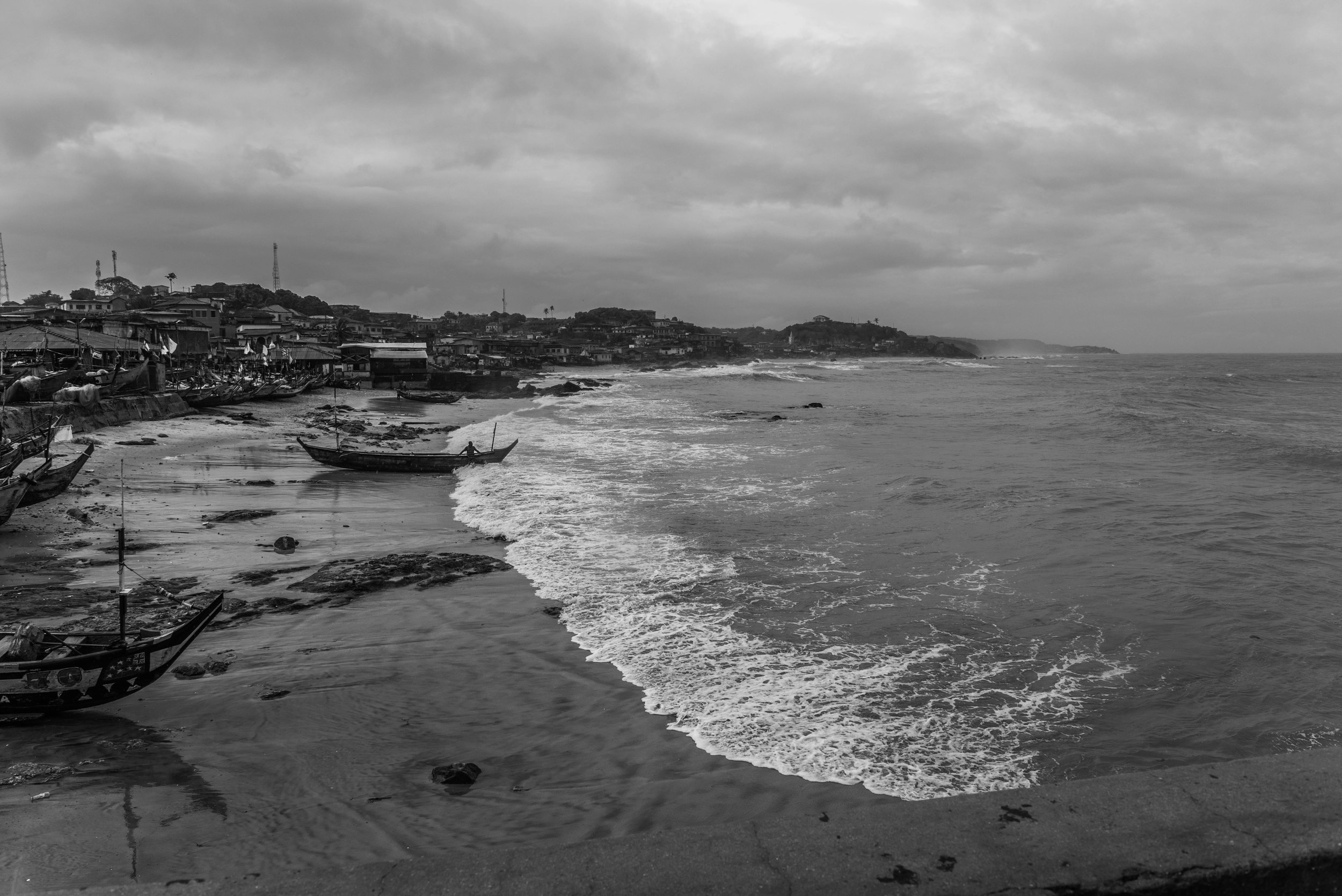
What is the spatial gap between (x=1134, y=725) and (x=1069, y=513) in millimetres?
10465

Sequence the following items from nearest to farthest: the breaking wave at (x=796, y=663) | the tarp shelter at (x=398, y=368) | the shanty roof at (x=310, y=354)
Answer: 1. the breaking wave at (x=796, y=663)
2. the shanty roof at (x=310, y=354)
3. the tarp shelter at (x=398, y=368)

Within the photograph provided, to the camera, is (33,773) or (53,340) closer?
(33,773)

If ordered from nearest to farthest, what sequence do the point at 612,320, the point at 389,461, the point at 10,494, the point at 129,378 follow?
the point at 10,494
the point at 389,461
the point at 129,378
the point at 612,320

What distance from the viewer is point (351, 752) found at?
23.6 ft

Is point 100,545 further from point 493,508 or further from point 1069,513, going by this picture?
point 1069,513

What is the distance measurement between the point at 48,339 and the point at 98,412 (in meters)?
7.98

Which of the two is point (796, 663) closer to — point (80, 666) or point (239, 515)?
point (80, 666)

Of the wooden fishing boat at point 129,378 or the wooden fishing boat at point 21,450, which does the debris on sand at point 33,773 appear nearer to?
the wooden fishing boat at point 21,450

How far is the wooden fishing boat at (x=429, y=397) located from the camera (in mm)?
56062

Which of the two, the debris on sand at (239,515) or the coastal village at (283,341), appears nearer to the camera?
the debris on sand at (239,515)

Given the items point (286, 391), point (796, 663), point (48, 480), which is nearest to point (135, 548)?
point (48, 480)

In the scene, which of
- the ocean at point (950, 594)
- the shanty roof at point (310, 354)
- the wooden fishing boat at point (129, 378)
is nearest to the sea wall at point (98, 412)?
the wooden fishing boat at point (129, 378)

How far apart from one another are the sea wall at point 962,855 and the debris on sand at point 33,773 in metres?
5.56

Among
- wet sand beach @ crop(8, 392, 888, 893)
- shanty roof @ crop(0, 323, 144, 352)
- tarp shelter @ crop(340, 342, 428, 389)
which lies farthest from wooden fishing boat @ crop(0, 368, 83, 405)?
tarp shelter @ crop(340, 342, 428, 389)
